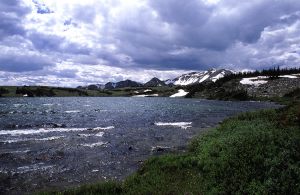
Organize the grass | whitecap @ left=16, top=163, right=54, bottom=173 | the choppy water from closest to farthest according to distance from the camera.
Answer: the grass → the choppy water → whitecap @ left=16, top=163, right=54, bottom=173

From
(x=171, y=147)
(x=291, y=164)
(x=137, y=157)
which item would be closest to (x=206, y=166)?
(x=291, y=164)

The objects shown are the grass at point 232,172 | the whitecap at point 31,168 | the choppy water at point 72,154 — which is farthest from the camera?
the whitecap at point 31,168

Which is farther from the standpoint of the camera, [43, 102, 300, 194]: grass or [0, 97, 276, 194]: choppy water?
[0, 97, 276, 194]: choppy water

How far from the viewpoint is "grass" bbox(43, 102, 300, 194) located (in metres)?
14.7

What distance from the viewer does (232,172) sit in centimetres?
1644

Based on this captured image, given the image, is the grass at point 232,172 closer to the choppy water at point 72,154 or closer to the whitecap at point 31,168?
the choppy water at point 72,154

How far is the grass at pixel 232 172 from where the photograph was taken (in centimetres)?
1468

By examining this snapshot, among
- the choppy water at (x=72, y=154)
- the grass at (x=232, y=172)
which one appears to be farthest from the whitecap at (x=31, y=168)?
the grass at (x=232, y=172)

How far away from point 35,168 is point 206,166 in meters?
14.7

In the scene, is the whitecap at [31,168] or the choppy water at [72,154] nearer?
the choppy water at [72,154]

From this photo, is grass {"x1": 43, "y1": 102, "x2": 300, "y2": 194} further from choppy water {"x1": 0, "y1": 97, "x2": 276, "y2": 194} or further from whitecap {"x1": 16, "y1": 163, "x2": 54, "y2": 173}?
whitecap {"x1": 16, "y1": 163, "x2": 54, "y2": 173}

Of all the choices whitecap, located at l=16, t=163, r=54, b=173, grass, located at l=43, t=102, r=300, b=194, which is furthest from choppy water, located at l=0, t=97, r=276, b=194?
grass, located at l=43, t=102, r=300, b=194

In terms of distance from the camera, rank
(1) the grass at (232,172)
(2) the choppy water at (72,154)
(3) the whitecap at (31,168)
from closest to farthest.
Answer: (1) the grass at (232,172)
(2) the choppy water at (72,154)
(3) the whitecap at (31,168)

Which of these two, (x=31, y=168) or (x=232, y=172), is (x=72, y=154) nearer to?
(x=31, y=168)
